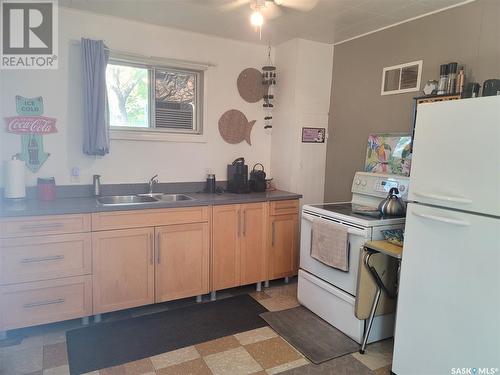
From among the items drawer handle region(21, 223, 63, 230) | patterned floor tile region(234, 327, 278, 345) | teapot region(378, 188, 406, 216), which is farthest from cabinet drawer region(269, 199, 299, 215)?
drawer handle region(21, 223, 63, 230)

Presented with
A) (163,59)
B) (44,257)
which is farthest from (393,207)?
(44,257)

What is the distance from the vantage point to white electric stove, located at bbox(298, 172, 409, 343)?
242 cm

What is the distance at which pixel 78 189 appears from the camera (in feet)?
9.71

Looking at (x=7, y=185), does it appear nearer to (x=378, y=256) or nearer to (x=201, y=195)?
(x=201, y=195)

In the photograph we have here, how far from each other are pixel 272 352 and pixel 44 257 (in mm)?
1707

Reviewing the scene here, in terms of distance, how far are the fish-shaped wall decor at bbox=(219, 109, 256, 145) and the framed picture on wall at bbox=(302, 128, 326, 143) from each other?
0.60 meters

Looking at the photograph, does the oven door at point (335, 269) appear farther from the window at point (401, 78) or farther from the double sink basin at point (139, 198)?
the window at point (401, 78)

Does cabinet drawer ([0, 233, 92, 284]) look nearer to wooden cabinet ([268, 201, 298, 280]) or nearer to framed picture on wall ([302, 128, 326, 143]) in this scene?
wooden cabinet ([268, 201, 298, 280])

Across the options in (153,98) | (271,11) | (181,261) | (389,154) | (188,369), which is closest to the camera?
(188,369)

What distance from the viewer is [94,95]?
2.82 meters

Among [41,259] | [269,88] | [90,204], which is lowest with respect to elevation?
[41,259]

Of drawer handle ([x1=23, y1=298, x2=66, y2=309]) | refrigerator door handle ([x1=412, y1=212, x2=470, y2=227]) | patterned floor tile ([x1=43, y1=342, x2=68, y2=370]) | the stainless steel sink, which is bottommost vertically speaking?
patterned floor tile ([x1=43, y1=342, x2=68, y2=370])

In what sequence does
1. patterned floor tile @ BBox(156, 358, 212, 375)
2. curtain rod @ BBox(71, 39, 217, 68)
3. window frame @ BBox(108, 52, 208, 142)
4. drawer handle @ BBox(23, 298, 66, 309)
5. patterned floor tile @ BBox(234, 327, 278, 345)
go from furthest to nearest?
window frame @ BBox(108, 52, 208, 142), curtain rod @ BBox(71, 39, 217, 68), patterned floor tile @ BBox(234, 327, 278, 345), drawer handle @ BBox(23, 298, 66, 309), patterned floor tile @ BBox(156, 358, 212, 375)

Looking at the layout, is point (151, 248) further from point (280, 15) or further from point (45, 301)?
point (280, 15)
